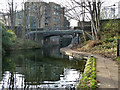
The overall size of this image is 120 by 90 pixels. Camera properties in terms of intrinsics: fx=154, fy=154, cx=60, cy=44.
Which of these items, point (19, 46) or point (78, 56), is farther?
point (19, 46)

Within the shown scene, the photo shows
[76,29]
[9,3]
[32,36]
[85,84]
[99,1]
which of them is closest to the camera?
[85,84]

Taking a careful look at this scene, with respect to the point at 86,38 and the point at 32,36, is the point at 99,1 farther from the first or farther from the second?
the point at 32,36

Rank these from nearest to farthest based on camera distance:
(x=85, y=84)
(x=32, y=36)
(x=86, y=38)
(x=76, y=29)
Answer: (x=85, y=84), (x=86, y=38), (x=76, y=29), (x=32, y=36)

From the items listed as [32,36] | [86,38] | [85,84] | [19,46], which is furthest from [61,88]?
[32,36]

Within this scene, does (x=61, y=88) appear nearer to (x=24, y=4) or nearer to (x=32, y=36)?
(x=24, y=4)

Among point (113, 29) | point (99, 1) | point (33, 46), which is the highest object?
point (99, 1)

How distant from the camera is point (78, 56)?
46.1 ft

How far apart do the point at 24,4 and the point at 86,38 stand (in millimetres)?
14468

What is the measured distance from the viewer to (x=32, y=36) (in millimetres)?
34719

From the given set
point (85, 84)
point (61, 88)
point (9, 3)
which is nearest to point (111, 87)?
point (85, 84)

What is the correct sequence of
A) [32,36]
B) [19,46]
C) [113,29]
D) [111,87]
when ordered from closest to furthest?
[111,87]
[113,29]
[19,46]
[32,36]

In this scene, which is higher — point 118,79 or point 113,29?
point 113,29

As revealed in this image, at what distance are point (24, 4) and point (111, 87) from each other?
95.6 ft

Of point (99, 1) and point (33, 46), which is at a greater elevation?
point (99, 1)
